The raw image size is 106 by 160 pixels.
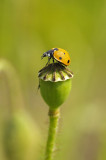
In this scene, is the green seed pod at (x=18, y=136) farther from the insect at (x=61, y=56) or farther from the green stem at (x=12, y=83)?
the insect at (x=61, y=56)

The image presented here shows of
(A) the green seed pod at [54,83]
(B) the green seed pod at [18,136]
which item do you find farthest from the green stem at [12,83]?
(A) the green seed pod at [54,83]

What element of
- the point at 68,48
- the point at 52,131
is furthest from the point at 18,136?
the point at 68,48

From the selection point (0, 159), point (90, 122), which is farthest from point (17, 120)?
point (90, 122)

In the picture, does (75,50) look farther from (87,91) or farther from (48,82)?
(48,82)

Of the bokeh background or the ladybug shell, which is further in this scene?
the bokeh background

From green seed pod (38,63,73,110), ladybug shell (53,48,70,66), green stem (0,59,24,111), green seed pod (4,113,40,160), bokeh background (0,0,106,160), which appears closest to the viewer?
green seed pod (38,63,73,110)

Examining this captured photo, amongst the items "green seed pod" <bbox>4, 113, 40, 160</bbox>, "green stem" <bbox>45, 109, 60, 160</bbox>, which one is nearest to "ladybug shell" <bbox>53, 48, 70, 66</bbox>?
"green stem" <bbox>45, 109, 60, 160</bbox>

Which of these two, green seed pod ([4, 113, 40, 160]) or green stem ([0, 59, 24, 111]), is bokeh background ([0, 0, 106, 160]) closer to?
green seed pod ([4, 113, 40, 160])
